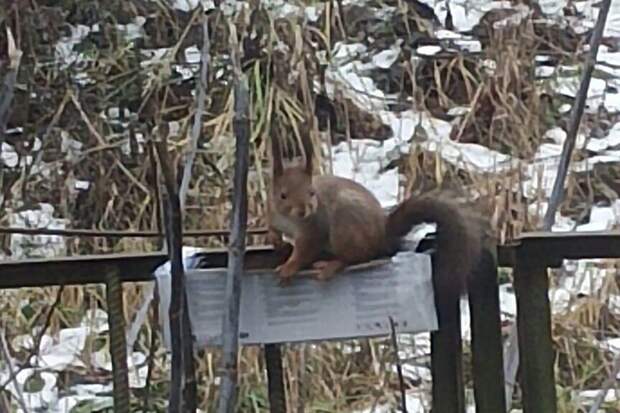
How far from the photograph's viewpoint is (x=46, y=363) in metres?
3.04

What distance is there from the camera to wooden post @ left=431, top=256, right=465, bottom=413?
1.41 metres

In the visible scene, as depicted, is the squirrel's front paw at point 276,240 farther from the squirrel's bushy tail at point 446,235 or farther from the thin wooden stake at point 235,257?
the thin wooden stake at point 235,257

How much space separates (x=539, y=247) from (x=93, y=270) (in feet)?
1.49

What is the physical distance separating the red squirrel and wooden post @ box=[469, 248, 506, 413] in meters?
0.04

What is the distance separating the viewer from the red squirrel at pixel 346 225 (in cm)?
138

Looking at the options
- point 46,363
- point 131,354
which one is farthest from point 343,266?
point 46,363

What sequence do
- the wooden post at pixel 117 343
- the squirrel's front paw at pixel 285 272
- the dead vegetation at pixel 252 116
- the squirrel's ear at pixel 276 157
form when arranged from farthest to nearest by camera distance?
the dead vegetation at pixel 252 116 < the squirrel's ear at pixel 276 157 < the squirrel's front paw at pixel 285 272 < the wooden post at pixel 117 343

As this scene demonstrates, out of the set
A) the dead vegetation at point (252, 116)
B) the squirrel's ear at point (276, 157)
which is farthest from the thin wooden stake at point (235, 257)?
the dead vegetation at point (252, 116)

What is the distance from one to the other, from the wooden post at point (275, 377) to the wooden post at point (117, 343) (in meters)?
0.16

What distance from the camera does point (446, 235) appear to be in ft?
4.64

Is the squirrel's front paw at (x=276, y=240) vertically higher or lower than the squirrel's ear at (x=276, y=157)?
lower

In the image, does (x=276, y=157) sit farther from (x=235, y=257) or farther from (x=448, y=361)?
(x=235, y=257)

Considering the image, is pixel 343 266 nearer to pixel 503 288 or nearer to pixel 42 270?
pixel 42 270

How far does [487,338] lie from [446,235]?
0.39 feet
